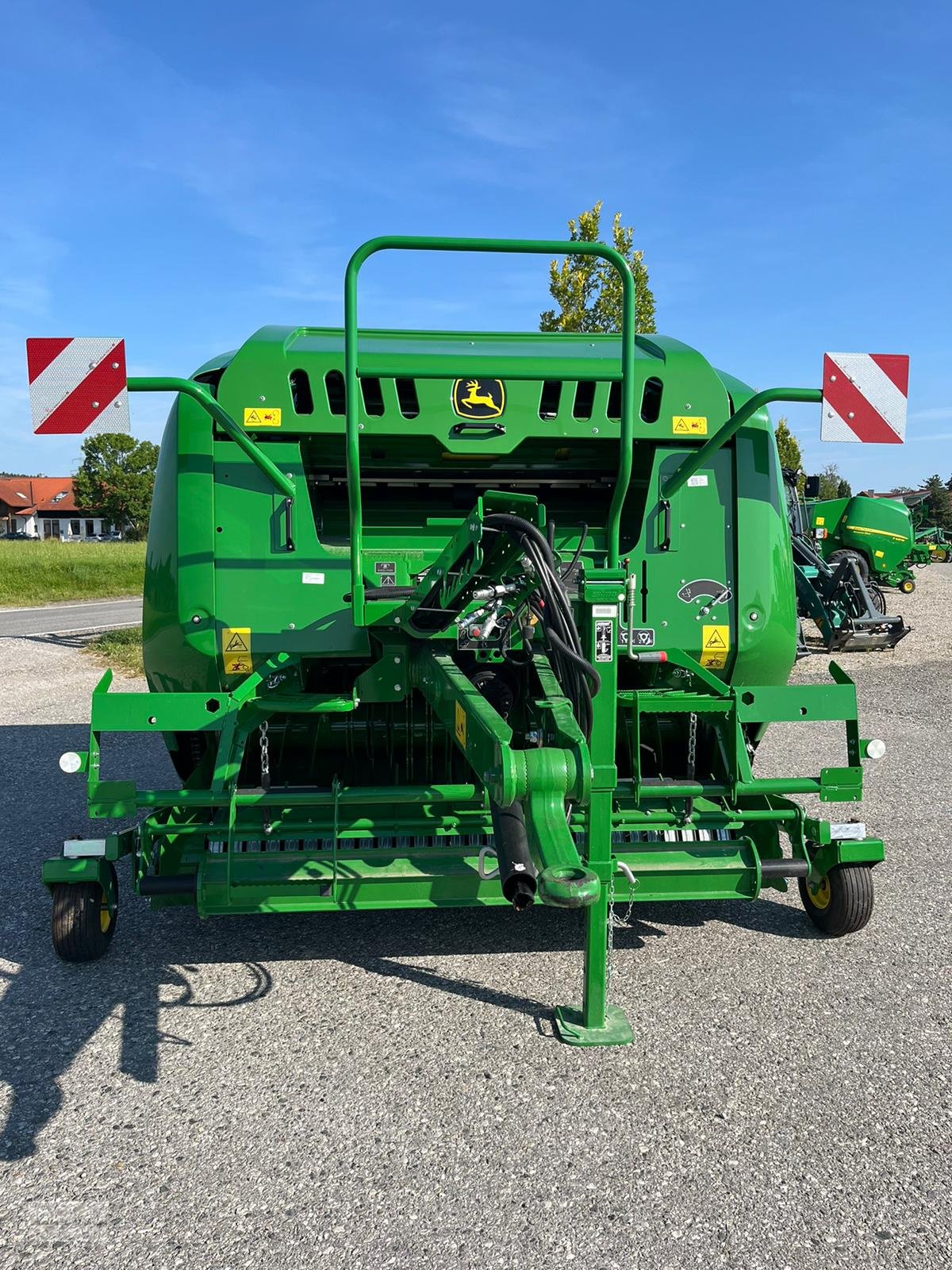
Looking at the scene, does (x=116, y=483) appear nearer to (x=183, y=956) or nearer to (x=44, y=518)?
(x=44, y=518)

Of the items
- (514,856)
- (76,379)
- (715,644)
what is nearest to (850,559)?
(715,644)

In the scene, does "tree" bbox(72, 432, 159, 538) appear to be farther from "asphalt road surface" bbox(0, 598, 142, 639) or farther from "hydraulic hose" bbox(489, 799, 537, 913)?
"hydraulic hose" bbox(489, 799, 537, 913)

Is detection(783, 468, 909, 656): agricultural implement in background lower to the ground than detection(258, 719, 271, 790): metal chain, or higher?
higher

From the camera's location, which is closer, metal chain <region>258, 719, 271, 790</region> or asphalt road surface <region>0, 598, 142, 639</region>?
metal chain <region>258, 719, 271, 790</region>

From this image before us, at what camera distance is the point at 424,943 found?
395 cm

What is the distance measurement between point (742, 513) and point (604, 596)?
1.53m

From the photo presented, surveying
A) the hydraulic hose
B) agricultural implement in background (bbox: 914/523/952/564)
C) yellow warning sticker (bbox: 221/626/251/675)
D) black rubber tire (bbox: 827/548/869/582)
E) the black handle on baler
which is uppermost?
agricultural implement in background (bbox: 914/523/952/564)

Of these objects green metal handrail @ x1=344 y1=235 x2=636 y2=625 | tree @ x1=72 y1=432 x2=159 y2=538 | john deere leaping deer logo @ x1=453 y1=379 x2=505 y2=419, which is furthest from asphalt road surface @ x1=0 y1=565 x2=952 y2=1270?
tree @ x1=72 y1=432 x2=159 y2=538

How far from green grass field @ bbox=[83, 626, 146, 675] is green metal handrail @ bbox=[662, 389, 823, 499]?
9.54m

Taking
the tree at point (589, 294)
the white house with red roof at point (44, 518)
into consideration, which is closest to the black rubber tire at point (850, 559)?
the tree at point (589, 294)

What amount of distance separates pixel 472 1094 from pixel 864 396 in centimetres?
294

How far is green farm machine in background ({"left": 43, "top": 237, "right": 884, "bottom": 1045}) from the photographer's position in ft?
11.7

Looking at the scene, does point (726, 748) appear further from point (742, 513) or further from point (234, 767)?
point (234, 767)

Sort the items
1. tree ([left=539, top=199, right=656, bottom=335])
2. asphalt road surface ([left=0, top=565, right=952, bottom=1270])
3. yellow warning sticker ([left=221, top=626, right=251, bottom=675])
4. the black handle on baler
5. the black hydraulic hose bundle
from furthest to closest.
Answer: tree ([left=539, top=199, right=656, bottom=335])
the black handle on baler
yellow warning sticker ([left=221, top=626, right=251, bottom=675])
the black hydraulic hose bundle
asphalt road surface ([left=0, top=565, right=952, bottom=1270])
